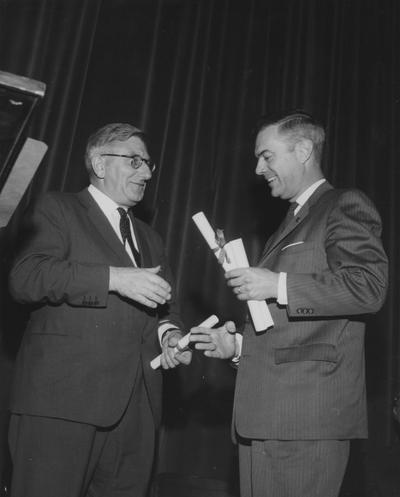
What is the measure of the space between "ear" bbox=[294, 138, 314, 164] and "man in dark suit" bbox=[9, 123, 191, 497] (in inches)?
25.6

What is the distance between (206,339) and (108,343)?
33 centimetres

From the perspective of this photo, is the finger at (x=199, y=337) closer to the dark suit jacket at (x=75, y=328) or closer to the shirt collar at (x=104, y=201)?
the dark suit jacket at (x=75, y=328)

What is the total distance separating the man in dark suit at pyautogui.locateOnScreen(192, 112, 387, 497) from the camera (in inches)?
59.4

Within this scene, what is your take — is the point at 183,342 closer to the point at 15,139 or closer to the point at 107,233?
the point at 107,233

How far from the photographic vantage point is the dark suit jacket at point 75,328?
1754mm

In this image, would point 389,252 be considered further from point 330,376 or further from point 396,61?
point 330,376

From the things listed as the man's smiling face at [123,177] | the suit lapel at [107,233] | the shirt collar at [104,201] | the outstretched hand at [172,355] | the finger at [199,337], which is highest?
the man's smiling face at [123,177]

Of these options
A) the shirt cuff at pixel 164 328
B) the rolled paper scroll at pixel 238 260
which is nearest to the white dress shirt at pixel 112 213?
the shirt cuff at pixel 164 328

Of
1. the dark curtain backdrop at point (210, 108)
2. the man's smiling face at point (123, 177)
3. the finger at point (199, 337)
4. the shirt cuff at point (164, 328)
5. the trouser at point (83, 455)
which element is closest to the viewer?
the trouser at point (83, 455)

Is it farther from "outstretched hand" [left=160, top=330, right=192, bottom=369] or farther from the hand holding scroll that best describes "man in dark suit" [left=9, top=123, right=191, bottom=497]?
the hand holding scroll

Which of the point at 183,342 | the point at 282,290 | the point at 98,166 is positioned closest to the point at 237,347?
the point at 183,342

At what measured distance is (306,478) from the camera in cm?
149

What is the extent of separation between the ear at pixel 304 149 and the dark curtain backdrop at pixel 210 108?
1284mm

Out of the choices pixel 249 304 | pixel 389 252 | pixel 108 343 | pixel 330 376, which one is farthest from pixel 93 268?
pixel 389 252
